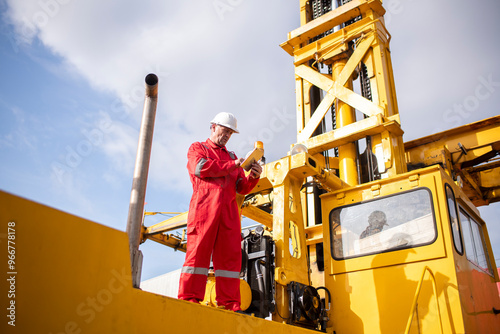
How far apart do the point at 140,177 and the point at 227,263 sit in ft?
3.82

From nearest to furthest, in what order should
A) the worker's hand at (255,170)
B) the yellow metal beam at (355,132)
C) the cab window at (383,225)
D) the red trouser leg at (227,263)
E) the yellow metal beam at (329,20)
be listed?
the red trouser leg at (227,263) < the worker's hand at (255,170) < the cab window at (383,225) < the yellow metal beam at (355,132) < the yellow metal beam at (329,20)

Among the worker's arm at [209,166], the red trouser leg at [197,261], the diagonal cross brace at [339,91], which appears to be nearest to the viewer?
the red trouser leg at [197,261]

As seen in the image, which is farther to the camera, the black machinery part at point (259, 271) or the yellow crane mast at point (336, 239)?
the black machinery part at point (259, 271)

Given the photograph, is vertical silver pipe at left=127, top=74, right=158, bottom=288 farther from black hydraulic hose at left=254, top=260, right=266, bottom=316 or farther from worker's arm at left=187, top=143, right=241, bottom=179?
black hydraulic hose at left=254, top=260, right=266, bottom=316

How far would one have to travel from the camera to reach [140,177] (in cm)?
185

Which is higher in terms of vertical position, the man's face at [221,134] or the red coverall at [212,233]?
the man's face at [221,134]

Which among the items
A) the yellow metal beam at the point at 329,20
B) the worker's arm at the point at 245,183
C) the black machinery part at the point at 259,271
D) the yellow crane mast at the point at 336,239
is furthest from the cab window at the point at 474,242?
the yellow metal beam at the point at 329,20

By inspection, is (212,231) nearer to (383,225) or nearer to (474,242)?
(383,225)

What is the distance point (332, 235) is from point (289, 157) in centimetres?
85

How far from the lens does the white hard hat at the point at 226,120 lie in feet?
10.5

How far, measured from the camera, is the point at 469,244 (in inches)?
150

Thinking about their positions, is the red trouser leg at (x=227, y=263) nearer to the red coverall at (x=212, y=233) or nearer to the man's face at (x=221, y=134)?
the red coverall at (x=212, y=233)

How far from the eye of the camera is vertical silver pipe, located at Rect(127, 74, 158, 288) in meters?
1.75

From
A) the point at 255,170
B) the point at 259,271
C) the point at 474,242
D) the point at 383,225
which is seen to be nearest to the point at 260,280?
the point at 259,271
